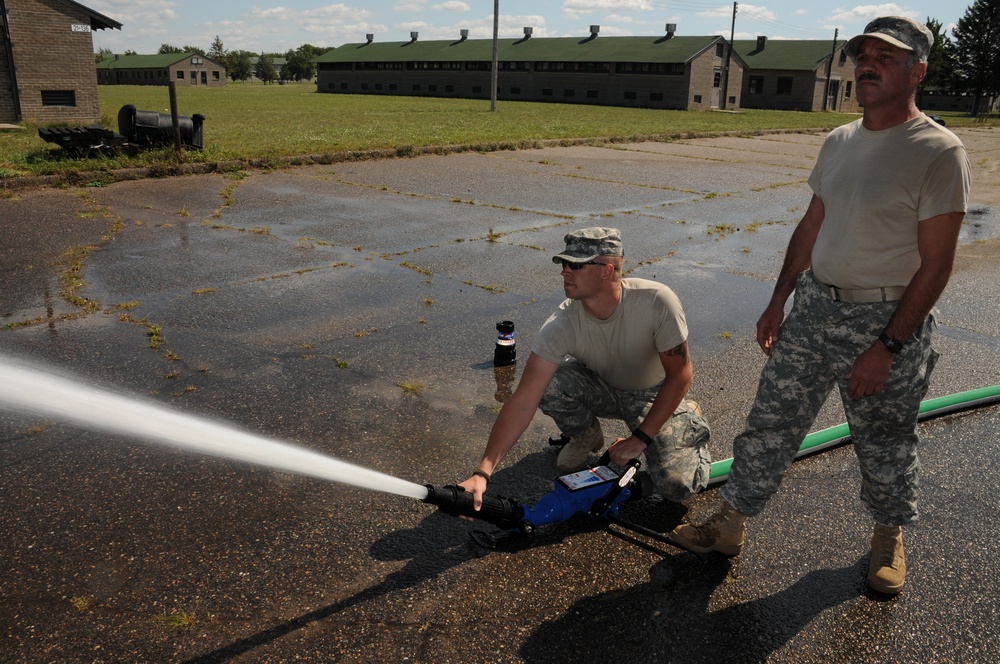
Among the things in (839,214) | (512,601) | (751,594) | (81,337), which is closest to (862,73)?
(839,214)

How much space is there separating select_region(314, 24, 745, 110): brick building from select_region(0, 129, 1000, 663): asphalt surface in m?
54.6

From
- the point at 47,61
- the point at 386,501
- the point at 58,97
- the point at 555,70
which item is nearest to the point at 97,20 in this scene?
the point at 47,61

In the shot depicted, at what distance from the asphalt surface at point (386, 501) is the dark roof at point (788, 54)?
64881 millimetres

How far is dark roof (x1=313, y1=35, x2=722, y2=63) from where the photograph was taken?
60.3 meters

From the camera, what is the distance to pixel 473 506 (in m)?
3.01

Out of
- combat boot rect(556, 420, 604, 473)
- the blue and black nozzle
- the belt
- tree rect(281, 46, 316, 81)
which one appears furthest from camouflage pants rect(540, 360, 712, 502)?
tree rect(281, 46, 316, 81)

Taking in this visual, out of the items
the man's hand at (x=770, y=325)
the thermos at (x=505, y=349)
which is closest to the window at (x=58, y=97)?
the thermos at (x=505, y=349)

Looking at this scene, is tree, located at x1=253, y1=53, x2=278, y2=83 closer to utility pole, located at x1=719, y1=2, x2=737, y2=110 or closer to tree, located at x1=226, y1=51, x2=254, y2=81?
tree, located at x1=226, y1=51, x2=254, y2=81

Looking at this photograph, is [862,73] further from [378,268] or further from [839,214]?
[378,268]

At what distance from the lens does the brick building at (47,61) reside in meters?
25.2

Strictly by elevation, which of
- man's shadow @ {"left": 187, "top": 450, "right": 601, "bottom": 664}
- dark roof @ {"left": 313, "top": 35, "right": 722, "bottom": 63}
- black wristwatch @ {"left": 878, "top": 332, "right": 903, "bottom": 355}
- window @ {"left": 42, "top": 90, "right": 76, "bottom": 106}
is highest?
dark roof @ {"left": 313, "top": 35, "right": 722, "bottom": 63}

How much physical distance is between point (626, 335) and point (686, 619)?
4.26 feet

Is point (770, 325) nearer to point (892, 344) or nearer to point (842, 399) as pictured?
point (842, 399)

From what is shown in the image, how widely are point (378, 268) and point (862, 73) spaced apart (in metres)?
5.96
